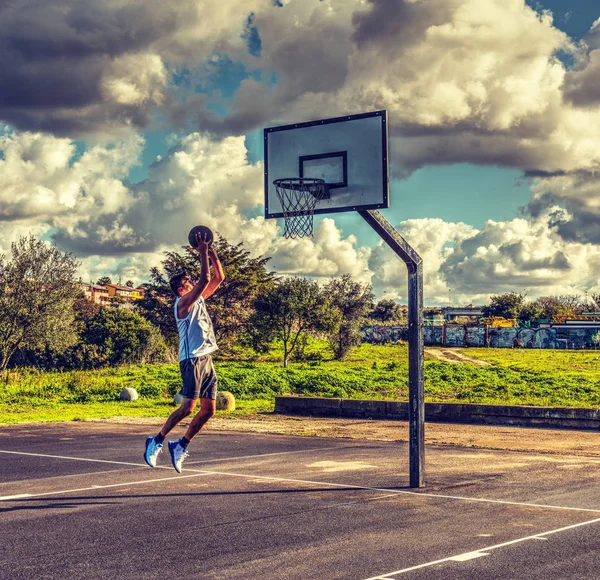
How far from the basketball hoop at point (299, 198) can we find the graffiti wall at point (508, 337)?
62.2 meters

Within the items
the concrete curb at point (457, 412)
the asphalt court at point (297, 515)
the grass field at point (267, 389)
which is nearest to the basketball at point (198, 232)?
the asphalt court at point (297, 515)

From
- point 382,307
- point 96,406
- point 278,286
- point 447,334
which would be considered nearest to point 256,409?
point 96,406

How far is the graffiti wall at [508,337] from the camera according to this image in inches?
2931

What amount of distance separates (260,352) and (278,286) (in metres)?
4.12

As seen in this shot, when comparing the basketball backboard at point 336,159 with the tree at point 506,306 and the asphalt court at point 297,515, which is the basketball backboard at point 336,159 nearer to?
the asphalt court at point 297,515

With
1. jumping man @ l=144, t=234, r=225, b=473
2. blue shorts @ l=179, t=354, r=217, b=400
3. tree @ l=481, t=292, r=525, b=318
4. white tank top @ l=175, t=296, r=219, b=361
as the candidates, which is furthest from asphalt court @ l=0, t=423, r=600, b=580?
tree @ l=481, t=292, r=525, b=318

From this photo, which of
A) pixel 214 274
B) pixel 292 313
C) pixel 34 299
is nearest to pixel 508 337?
pixel 292 313

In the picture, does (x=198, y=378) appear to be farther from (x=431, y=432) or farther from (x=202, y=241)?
(x=431, y=432)

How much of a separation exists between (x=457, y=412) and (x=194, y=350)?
12236mm

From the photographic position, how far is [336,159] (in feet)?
37.2

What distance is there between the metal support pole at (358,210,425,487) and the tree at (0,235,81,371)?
30267 millimetres

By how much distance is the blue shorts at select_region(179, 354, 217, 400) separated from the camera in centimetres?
863

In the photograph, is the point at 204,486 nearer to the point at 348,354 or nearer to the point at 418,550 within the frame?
the point at 418,550

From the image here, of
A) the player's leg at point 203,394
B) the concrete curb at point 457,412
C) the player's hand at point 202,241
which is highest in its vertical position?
the player's hand at point 202,241
